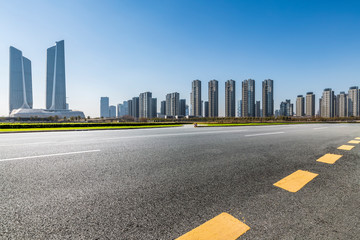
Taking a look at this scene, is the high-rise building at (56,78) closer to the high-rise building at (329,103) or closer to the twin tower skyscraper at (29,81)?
the twin tower skyscraper at (29,81)

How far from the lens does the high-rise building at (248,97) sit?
112 meters

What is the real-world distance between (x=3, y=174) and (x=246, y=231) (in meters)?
4.05

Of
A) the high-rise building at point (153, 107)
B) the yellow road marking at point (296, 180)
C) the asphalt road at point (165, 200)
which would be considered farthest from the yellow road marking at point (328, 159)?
the high-rise building at point (153, 107)

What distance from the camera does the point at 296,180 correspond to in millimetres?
2834

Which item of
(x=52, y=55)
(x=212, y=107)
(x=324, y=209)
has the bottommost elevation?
(x=324, y=209)

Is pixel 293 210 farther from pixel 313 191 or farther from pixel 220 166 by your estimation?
pixel 220 166

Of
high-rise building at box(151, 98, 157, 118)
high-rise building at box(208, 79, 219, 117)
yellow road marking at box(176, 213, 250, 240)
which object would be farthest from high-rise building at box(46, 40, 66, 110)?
yellow road marking at box(176, 213, 250, 240)

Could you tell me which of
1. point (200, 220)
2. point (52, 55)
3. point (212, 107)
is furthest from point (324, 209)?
point (52, 55)

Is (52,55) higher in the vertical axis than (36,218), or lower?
higher

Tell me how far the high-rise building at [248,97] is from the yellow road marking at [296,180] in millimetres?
119579

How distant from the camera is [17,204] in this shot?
6.44 ft

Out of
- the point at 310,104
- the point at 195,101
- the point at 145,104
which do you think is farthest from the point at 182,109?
the point at 310,104

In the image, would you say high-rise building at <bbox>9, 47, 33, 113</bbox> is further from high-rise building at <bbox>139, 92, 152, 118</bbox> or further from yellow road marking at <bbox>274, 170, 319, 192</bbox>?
yellow road marking at <bbox>274, 170, 319, 192</bbox>

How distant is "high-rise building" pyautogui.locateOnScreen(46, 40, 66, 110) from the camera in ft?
567
